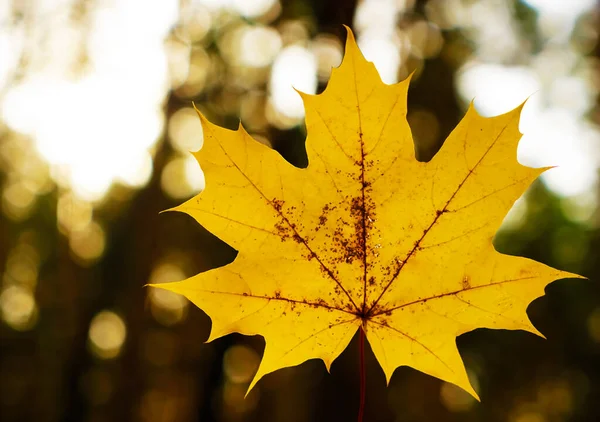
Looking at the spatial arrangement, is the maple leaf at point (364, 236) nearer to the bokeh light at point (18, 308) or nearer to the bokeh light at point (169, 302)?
the bokeh light at point (169, 302)

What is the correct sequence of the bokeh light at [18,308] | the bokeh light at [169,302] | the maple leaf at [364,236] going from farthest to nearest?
1. the bokeh light at [18,308]
2. the bokeh light at [169,302]
3. the maple leaf at [364,236]

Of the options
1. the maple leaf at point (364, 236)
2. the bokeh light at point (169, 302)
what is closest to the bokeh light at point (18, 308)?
the bokeh light at point (169, 302)

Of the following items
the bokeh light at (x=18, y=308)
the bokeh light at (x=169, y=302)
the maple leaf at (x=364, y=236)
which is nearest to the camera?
the maple leaf at (x=364, y=236)

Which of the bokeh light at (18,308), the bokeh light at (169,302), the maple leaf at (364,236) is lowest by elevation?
the maple leaf at (364,236)

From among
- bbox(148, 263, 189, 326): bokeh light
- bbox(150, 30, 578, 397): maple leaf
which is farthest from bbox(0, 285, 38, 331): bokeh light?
bbox(150, 30, 578, 397): maple leaf

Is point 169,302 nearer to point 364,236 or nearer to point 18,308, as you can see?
point 18,308

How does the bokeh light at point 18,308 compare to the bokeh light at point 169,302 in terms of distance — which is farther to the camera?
the bokeh light at point 18,308

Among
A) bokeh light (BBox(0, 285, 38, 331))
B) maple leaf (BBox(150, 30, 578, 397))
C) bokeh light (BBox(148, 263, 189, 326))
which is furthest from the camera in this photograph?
bokeh light (BBox(0, 285, 38, 331))

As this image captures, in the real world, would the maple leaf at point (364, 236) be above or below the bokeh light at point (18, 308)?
below

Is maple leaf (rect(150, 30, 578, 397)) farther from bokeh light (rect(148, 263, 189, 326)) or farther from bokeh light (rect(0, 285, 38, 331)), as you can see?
bokeh light (rect(0, 285, 38, 331))

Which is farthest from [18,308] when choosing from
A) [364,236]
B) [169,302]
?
[364,236]
